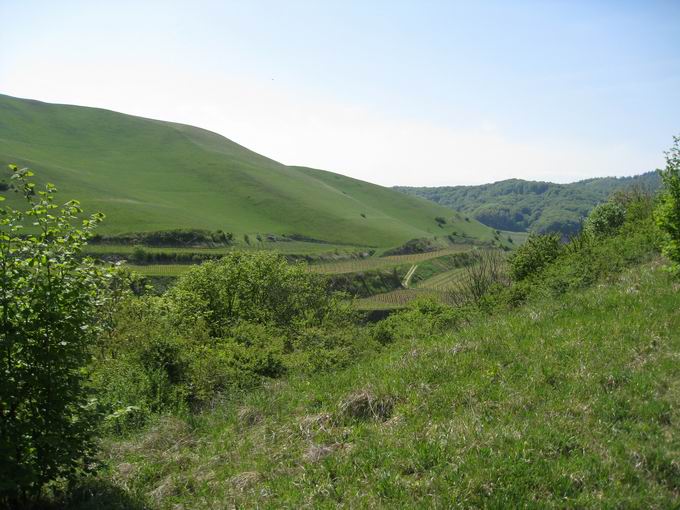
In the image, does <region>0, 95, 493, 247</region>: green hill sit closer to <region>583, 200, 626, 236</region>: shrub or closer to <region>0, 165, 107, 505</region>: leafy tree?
<region>583, 200, 626, 236</region>: shrub

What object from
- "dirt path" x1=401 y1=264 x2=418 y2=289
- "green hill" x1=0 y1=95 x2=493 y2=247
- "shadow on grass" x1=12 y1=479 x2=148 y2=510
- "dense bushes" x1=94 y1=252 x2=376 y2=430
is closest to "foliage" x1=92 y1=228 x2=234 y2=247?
"green hill" x1=0 y1=95 x2=493 y2=247

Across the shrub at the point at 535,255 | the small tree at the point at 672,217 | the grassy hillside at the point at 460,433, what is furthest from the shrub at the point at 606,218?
the grassy hillside at the point at 460,433

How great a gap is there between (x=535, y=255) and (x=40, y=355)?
34.6 metres

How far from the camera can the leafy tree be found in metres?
7.36

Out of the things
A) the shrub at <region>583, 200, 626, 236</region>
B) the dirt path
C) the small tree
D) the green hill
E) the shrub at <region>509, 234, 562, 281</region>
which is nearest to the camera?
the small tree

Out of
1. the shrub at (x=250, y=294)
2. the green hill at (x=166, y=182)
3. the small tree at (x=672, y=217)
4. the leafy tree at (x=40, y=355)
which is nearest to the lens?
the leafy tree at (x=40, y=355)

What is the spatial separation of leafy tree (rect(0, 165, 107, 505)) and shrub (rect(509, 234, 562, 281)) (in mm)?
32185

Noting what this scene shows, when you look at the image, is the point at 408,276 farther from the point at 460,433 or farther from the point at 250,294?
the point at 460,433

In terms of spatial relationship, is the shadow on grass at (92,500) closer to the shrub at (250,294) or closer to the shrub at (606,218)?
the shrub at (250,294)

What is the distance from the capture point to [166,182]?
157m

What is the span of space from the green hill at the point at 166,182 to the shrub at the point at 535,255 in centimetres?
8891

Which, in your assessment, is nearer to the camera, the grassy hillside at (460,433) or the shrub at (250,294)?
the grassy hillside at (460,433)

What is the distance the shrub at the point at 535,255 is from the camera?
35.5 metres

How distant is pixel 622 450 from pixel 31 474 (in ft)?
27.9
